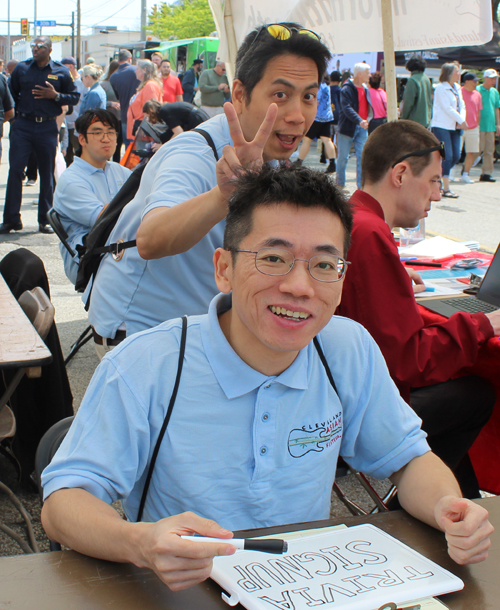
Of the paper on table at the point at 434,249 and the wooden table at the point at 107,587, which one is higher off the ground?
the paper on table at the point at 434,249

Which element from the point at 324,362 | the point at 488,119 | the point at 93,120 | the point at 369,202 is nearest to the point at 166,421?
the point at 324,362

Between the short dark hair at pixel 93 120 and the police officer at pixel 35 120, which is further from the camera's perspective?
the police officer at pixel 35 120

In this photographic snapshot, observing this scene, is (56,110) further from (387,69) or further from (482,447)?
(482,447)

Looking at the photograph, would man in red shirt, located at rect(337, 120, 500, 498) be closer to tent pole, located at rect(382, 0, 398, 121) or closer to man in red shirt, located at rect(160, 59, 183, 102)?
tent pole, located at rect(382, 0, 398, 121)

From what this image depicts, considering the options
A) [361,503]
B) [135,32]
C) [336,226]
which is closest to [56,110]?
[361,503]

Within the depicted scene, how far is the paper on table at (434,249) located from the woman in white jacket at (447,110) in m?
7.22

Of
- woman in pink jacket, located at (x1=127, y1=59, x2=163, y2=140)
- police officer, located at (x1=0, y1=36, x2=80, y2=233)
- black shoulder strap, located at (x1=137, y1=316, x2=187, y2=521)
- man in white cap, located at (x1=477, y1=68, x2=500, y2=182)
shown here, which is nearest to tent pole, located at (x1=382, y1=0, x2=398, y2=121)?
black shoulder strap, located at (x1=137, y1=316, x2=187, y2=521)

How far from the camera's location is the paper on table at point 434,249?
385cm

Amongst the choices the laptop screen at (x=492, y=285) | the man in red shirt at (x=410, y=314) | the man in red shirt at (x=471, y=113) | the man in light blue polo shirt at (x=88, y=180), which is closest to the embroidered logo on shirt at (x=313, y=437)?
the man in red shirt at (x=410, y=314)

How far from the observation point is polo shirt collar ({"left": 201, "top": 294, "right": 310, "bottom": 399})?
131 centimetres

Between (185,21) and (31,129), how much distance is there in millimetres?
54025

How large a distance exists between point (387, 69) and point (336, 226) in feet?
10.3

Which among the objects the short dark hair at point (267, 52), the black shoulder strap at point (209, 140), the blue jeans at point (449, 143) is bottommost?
the black shoulder strap at point (209, 140)

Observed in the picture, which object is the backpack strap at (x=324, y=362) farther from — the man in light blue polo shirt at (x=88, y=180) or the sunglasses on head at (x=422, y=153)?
the man in light blue polo shirt at (x=88, y=180)
